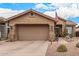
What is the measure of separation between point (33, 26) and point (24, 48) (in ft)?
3.86

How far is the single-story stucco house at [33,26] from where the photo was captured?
11.8m

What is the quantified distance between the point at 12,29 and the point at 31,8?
65.6 inches

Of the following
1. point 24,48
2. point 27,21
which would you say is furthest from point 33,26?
point 24,48

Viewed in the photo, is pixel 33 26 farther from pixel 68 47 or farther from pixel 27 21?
pixel 68 47

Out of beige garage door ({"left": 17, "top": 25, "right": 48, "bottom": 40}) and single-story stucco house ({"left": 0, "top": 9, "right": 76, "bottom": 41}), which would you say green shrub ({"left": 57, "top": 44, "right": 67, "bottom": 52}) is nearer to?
single-story stucco house ({"left": 0, "top": 9, "right": 76, "bottom": 41})

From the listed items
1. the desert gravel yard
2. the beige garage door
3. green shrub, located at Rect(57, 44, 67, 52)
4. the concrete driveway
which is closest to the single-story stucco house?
the beige garage door

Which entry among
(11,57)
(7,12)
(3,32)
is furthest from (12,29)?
(11,57)

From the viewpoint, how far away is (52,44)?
11.8 meters

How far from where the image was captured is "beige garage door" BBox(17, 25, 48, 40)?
485 inches

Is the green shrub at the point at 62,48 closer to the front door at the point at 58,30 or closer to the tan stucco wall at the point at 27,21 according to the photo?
the front door at the point at 58,30

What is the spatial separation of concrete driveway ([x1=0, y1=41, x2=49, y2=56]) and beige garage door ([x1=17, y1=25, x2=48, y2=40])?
29 centimetres

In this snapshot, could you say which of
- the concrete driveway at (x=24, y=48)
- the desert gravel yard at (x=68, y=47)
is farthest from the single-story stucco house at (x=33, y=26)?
the desert gravel yard at (x=68, y=47)

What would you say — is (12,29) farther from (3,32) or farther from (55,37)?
A: (55,37)

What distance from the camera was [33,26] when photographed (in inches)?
483
